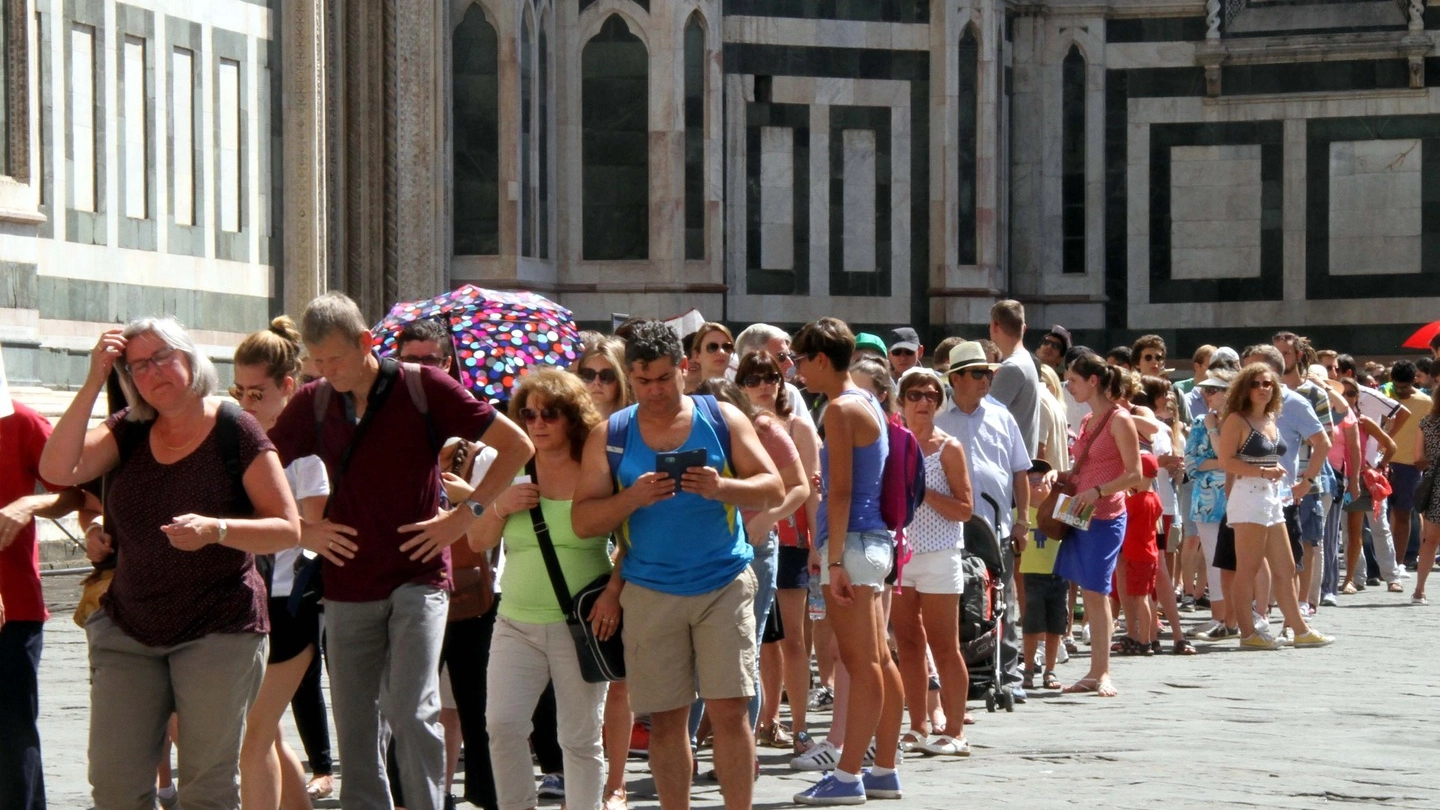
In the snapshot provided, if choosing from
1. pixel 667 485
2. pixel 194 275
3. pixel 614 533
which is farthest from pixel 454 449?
pixel 194 275

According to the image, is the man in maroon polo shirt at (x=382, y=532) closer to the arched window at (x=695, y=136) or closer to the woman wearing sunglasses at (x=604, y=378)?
the woman wearing sunglasses at (x=604, y=378)

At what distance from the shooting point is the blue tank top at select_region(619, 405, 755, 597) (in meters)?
5.67

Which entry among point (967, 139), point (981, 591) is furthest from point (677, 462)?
point (967, 139)

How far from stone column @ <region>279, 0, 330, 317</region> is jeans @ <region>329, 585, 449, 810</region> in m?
10.8

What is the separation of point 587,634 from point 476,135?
12971 mm

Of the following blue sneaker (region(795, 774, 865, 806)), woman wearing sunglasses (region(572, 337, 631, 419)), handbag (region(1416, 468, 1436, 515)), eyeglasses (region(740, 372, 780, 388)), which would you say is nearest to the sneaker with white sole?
blue sneaker (region(795, 774, 865, 806))

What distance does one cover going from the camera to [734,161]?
19.9m

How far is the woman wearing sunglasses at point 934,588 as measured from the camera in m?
7.59

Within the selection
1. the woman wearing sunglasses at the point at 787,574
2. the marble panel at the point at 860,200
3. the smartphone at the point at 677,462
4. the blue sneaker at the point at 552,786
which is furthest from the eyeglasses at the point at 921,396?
the marble panel at the point at 860,200

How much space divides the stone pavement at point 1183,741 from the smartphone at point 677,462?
158 cm

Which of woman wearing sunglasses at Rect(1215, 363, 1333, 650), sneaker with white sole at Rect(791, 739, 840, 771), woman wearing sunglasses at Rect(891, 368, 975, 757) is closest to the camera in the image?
sneaker with white sole at Rect(791, 739, 840, 771)

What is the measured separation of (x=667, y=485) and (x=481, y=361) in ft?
6.16

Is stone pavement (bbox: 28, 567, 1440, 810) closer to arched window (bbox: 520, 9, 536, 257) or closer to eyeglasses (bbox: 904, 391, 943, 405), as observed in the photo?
eyeglasses (bbox: 904, 391, 943, 405)

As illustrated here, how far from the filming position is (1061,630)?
32.0 ft
